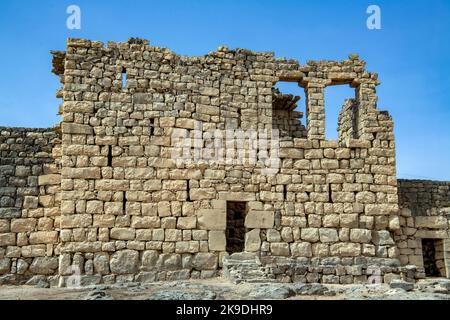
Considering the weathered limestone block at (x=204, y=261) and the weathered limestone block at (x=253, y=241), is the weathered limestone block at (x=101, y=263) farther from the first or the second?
the weathered limestone block at (x=253, y=241)

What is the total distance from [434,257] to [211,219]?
21.3 ft

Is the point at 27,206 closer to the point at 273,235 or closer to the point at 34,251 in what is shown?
the point at 34,251

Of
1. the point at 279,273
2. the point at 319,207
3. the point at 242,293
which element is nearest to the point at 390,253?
the point at 319,207

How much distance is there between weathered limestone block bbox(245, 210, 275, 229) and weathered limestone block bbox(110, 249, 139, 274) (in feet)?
8.34

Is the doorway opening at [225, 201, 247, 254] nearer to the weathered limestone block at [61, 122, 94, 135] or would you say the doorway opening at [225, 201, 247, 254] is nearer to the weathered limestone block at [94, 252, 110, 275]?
the weathered limestone block at [94, 252, 110, 275]

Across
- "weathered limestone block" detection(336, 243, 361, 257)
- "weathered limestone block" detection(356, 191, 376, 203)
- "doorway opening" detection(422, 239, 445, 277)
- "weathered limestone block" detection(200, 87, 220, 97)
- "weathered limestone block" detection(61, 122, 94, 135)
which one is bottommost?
"doorway opening" detection(422, 239, 445, 277)

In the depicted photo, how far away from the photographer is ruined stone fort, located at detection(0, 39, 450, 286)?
11.1 metres

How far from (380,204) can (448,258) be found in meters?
2.88

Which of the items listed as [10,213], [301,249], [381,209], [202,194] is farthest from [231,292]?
[10,213]

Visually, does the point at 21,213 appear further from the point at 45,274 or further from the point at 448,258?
the point at 448,258

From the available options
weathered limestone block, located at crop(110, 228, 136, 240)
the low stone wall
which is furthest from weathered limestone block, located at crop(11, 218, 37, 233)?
the low stone wall

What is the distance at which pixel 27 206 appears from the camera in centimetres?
1155

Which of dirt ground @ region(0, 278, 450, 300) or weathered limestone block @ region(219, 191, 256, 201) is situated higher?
weathered limestone block @ region(219, 191, 256, 201)

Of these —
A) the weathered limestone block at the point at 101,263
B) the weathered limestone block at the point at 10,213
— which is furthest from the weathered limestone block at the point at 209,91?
the weathered limestone block at the point at 10,213
